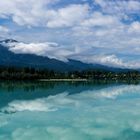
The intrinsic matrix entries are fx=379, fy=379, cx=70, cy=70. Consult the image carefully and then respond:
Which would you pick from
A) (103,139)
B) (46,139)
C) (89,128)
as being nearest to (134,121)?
(89,128)

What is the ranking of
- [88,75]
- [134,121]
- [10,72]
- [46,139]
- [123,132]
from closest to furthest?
[46,139] → [123,132] → [134,121] → [10,72] → [88,75]

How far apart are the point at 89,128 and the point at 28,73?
409ft

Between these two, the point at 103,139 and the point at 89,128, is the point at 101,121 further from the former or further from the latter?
the point at 103,139

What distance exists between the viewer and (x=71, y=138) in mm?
21812

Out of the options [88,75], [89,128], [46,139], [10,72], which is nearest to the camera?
[46,139]

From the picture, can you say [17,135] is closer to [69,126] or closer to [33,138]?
[33,138]

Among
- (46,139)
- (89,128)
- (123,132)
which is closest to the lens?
(46,139)

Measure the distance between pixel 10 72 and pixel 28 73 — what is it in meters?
8.08

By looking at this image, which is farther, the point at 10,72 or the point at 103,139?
the point at 10,72

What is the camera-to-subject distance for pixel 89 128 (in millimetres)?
24984

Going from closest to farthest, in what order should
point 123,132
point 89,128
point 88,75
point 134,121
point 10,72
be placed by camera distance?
point 123,132
point 89,128
point 134,121
point 10,72
point 88,75

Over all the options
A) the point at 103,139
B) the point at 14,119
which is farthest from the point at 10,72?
the point at 103,139

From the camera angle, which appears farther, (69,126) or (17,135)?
(69,126)

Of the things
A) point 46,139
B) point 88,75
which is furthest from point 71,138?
point 88,75
